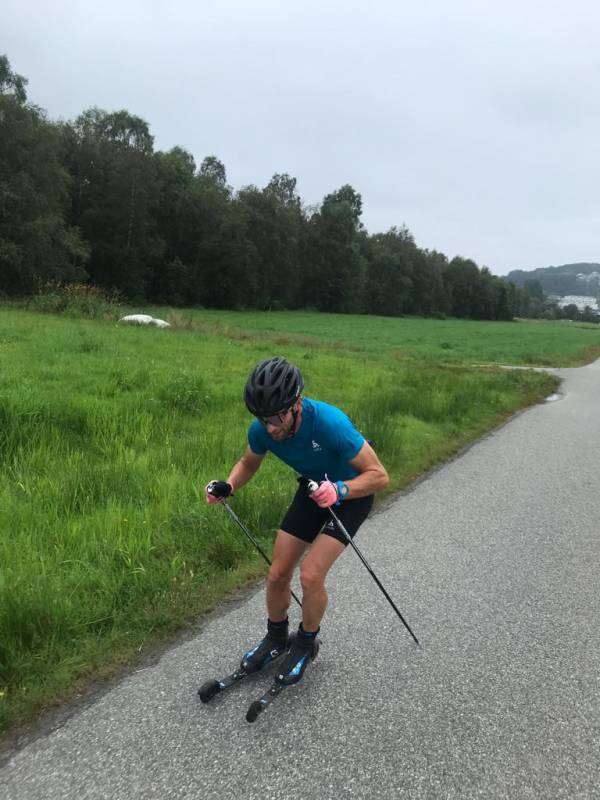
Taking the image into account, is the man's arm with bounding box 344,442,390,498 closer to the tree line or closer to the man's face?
the man's face

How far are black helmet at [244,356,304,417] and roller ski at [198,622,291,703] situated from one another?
1.37 metres

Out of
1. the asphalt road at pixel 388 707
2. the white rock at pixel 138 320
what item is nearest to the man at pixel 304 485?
the asphalt road at pixel 388 707

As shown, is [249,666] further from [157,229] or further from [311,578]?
[157,229]

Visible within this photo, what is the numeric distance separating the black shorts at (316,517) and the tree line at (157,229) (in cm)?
2968

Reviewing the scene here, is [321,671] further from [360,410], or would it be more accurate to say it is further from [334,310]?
[334,310]

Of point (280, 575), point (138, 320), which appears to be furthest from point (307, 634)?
point (138, 320)

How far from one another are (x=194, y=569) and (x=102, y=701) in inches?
54.9

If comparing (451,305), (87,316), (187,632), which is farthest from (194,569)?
(451,305)

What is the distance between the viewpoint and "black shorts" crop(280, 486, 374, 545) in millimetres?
3227

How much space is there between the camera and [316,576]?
3.02 metres

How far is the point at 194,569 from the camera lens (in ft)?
14.0

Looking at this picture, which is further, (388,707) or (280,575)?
(280,575)

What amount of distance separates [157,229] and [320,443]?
58523mm

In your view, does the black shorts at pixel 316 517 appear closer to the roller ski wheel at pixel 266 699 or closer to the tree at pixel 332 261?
the roller ski wheel at pixel 266 699
